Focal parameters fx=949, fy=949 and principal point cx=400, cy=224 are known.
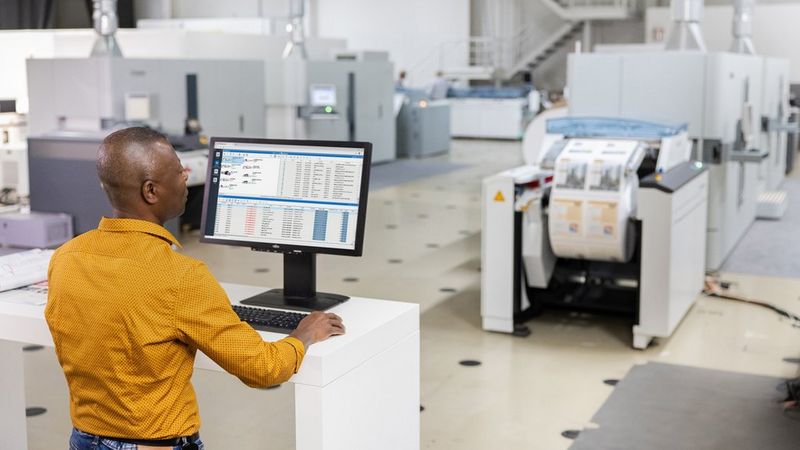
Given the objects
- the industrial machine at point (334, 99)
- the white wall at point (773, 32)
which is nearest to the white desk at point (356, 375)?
the industrial machine at point (334, 99)

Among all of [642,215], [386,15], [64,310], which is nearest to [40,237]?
[642,215]

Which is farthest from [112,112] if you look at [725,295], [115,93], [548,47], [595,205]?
[548,47]

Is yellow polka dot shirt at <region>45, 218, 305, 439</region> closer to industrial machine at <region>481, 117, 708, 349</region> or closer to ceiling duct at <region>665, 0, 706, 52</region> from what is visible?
industrial machine at <region>481, 117, 708, 349</region>

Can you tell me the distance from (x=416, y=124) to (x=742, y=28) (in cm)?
637

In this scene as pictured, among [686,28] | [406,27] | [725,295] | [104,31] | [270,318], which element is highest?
[406,27]

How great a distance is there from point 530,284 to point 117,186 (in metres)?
3.59

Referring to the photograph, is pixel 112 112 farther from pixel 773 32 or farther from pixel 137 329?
pixel 773 32

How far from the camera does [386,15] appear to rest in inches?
920

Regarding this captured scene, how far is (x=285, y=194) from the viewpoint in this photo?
9.04ft

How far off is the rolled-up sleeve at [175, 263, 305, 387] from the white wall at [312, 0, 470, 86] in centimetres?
2114

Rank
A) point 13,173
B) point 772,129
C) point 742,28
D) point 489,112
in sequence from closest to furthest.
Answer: point 13,173
point 772,129
point 742,28
point 489,112

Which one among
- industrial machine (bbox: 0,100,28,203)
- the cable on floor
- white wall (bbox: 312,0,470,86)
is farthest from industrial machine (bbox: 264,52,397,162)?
white wall (bbox: 312,0,470,86)

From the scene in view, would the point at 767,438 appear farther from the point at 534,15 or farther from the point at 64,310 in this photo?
the point at 534,15

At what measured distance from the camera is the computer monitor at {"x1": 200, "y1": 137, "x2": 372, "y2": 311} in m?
2.70
